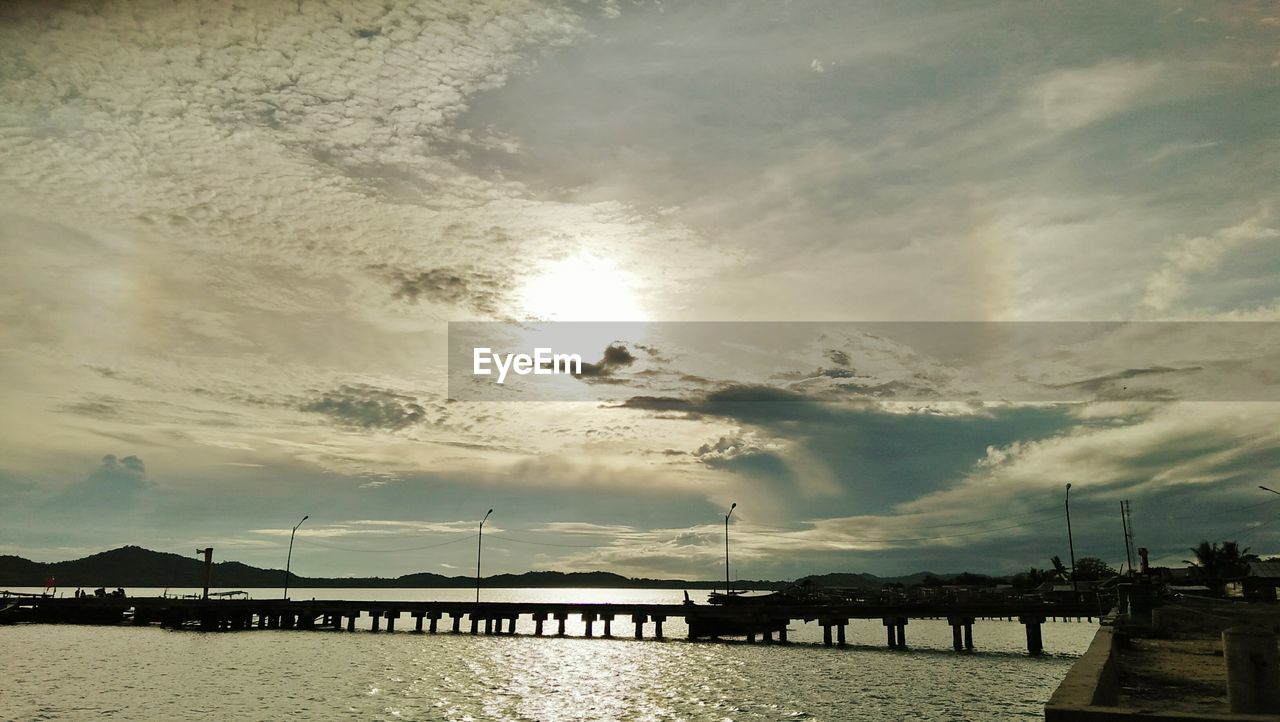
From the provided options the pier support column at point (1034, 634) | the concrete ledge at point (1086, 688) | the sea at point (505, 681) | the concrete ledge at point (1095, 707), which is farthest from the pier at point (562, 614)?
the concrete ledge at point (1095, 707)

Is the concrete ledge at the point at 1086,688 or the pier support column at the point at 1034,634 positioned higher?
the concrete ledge at the point at 1086,688

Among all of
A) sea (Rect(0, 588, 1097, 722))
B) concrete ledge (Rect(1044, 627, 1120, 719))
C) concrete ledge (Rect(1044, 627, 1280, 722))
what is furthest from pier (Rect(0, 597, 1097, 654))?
concrete ledge (Rect(1044, 627, 1280, 722))

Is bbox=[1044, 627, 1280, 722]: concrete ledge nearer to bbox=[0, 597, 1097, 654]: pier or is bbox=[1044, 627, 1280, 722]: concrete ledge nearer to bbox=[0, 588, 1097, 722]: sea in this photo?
bbox=[0, 588, 1097, 722]: sea

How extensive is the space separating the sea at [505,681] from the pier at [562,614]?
127 inches

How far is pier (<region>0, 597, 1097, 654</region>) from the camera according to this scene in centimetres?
7431

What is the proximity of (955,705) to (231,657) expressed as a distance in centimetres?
5479

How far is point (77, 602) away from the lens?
347 ft

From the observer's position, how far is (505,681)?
5256 centimetres

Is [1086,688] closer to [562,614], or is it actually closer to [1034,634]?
[1034,634]

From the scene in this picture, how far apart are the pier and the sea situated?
3.21 metres

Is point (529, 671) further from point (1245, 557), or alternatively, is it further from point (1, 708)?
point (1245, 557)

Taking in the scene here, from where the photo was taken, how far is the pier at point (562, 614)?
7431 cm

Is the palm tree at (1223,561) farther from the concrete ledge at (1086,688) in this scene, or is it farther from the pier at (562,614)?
the concrete ledge at (1086,688)

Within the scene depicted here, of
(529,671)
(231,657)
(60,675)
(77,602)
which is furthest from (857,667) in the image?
(77,602)
